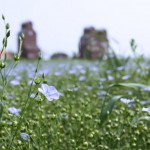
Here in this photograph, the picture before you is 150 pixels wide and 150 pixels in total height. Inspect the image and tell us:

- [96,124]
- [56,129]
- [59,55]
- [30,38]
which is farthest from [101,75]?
[59,55]

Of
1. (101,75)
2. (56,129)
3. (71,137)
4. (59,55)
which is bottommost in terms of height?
(59,55)

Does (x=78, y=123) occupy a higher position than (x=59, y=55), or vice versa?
(x=78, y=123)

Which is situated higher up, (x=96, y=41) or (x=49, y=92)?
(x=49, y=92)

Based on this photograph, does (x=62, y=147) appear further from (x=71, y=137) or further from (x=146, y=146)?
(x=146, y=146)

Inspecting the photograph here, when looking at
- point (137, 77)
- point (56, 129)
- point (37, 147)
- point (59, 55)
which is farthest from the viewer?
point (59, 55)

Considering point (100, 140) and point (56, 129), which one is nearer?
point (56, 129)

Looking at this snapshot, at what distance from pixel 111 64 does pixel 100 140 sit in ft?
10.7

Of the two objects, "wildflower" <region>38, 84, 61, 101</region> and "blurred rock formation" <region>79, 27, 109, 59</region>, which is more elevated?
"wildflower" <region>38, 84, 61, 101</region>

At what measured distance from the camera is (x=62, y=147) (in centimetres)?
230

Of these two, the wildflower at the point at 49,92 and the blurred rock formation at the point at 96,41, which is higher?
the wildflower at the point at 49,92

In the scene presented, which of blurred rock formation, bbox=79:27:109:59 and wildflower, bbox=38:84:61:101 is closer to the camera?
wildflower, bbox=38:84:61:101

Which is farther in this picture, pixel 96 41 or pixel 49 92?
pixel 96 41

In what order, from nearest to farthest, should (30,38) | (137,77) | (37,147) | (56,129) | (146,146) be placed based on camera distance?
(37,147), (56,129), (146,146), (137,77), (30,38)

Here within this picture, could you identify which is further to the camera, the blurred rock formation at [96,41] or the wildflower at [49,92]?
the blurred rock formation at [96,41]
